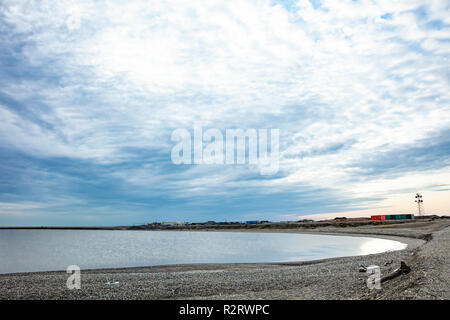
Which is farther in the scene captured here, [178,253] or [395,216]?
[395,216]

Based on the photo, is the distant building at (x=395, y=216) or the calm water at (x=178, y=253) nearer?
the calm water at (x=178, y=253)

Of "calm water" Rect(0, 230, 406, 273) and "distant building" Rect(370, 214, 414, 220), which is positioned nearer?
"calm water" Rect(0, 230, 406, 273)

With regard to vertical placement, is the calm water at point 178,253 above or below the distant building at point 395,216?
below

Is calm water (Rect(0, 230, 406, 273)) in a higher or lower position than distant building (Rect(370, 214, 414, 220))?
lower
